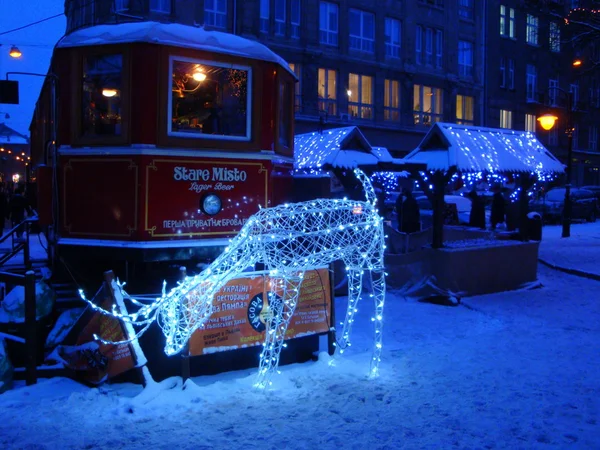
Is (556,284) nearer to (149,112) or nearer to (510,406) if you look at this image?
(510,406)

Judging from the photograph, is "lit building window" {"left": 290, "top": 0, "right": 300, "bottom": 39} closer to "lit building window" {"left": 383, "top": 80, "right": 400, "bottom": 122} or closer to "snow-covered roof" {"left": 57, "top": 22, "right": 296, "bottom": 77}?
"lit building window" {"left": 383, "top": 80, "right": 400, "bottom": 122}

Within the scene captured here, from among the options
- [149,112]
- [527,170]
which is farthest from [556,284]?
[149,112]

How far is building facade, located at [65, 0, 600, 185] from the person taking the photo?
2614 cm

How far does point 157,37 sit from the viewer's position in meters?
6.59

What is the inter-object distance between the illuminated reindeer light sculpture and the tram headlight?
135 centimetres

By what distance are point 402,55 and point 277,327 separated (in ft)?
95.6

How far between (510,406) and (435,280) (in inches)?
194

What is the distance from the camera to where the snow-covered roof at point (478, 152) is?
1092 centimetres

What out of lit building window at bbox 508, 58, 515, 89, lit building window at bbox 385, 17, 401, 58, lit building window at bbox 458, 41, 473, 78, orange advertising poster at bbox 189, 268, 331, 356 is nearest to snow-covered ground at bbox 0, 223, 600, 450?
orange advertising poster at bbox 189, 268, 331, 356

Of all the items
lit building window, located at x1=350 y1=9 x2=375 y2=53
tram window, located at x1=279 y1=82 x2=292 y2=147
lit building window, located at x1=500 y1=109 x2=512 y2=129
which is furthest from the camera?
lit building window, located at x1=500 y1=109 x2=512 y2=129

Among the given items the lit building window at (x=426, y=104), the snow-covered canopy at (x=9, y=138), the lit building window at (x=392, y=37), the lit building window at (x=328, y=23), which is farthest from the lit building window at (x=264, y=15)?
the snow-covered canopy at (x=9, y=138)

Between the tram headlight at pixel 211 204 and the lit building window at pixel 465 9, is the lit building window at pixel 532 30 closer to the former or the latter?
the lit building window at pixel 465 9

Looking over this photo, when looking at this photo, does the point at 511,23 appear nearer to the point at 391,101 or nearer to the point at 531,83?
the point at 531,83

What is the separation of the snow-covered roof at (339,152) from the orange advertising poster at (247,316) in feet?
19.7
